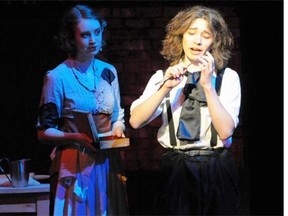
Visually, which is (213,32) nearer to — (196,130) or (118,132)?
(196,130)

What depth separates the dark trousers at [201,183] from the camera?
7.07ft

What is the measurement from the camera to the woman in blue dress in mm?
2361

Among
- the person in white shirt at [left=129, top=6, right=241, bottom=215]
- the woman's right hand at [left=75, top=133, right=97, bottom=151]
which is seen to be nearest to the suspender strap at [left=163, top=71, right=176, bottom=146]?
the person in white shirt at [left=129, top=6, right=241, bottom=215]

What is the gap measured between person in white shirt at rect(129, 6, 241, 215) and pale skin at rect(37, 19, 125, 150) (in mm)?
286

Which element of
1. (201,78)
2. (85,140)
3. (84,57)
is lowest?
(85,140)

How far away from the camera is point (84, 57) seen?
244cm

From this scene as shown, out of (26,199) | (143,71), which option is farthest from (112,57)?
(26,199)

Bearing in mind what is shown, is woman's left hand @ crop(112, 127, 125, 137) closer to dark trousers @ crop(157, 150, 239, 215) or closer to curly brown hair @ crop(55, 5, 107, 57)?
dark trousers @ crop(157, 150, 239, 215)

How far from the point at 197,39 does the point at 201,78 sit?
212mm

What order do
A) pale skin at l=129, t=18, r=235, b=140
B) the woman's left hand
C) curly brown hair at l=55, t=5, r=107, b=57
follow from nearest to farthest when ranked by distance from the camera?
pale skin at l=129, t=18, r=235, b=140, the woman's left hand, curly brown hair at l=55, t=5, r=107, b=57

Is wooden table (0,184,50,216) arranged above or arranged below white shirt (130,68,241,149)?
below

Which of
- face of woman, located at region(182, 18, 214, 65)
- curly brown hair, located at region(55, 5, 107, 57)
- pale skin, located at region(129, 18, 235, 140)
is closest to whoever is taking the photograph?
pale skin, located at region(129, 18, 235, 140)

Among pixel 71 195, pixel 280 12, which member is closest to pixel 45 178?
pixel 71 195

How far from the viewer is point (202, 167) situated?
85.0 inches
